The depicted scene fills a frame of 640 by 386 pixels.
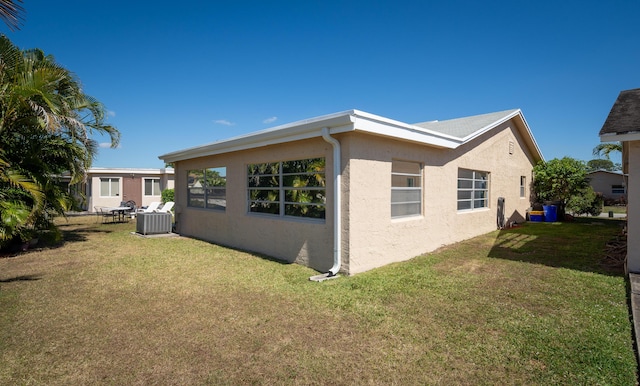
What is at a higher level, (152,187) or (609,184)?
(609,184)

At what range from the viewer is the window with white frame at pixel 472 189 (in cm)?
1051

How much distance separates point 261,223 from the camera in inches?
337

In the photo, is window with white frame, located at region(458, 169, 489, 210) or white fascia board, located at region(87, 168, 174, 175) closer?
window with white frame, located at region(458, 169, 489, 210)

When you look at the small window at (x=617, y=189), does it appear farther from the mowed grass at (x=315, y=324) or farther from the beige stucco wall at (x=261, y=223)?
the beige stucco wall at (x=261, y=223)

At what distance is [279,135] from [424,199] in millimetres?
4054

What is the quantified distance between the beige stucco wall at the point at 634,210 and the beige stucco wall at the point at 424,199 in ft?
12.6

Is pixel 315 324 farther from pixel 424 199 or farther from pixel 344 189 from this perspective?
pixel 424 199

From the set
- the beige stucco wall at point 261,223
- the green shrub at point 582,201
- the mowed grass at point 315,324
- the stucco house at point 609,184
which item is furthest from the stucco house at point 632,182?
the stucco house at point 609,184

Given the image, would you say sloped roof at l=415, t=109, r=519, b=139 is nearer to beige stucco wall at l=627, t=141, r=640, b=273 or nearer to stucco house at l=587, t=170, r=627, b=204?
beige stucco wall at l=627, t=141, r=640, b=273

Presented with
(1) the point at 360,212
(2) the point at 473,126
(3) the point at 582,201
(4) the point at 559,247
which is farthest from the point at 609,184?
(1) the point at 360,212

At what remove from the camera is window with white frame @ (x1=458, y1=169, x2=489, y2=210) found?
10511 mm

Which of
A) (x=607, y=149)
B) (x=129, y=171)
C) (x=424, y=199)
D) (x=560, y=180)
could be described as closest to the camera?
(x=424, y=199)

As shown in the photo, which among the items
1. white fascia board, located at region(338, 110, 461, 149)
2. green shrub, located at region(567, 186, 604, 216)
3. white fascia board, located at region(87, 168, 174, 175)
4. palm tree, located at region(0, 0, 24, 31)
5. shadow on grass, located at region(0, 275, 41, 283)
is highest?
palm tree, located at region(0, 0, 24, 31)

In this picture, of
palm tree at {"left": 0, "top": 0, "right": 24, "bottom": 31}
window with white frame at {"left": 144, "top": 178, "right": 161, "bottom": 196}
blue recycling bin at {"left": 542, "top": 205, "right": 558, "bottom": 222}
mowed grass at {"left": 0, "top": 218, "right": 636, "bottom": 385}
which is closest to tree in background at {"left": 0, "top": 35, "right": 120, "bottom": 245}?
mowed grass at {"left": 0, "top": 218, "right": 636, "bottom": 385}
